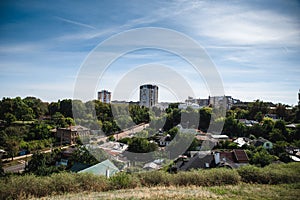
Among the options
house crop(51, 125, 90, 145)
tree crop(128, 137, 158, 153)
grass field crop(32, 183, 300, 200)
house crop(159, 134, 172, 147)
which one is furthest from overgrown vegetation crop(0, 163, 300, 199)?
house crop(51, 125, 90, 145)

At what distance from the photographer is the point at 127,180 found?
4660mm

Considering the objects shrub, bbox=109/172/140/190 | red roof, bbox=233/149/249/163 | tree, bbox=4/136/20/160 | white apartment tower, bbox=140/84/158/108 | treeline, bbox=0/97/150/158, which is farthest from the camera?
white apartment tower, bbox=140/84/158/108

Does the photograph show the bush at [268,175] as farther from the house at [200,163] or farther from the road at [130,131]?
the road at [130,131]

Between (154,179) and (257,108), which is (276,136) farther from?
(154,179)

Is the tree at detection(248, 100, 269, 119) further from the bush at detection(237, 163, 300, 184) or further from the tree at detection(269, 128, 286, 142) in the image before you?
the bush at detection(237, 163, 300, 184)

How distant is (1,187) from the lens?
13.0ft

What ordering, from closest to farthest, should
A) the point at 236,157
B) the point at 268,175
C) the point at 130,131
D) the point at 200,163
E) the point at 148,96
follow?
the point at 268,175
the point at 200,163
the point at 236,157
the point at 130,131
the point at 148,96

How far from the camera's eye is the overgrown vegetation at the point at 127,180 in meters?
4.12

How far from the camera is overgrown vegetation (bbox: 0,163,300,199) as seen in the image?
4.12 meters

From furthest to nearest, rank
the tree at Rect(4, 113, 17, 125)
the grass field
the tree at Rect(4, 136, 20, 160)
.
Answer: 1. the tree at Rect(4, 113, 17, 125)
2. the tree at Rect(4, 136, 20, 160)
3. the grass field

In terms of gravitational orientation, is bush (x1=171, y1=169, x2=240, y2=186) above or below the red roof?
above

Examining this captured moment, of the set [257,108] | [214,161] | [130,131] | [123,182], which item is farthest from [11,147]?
[257,108]

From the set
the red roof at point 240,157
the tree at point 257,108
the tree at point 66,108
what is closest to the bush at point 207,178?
the red roof at point 240,157

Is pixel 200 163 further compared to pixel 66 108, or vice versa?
pixel 66 108
